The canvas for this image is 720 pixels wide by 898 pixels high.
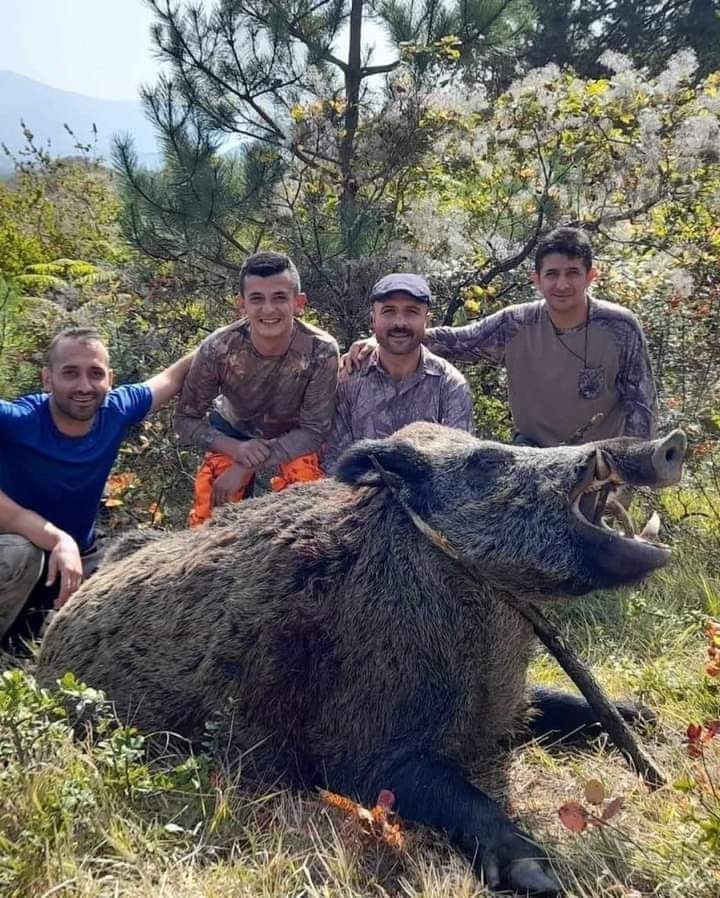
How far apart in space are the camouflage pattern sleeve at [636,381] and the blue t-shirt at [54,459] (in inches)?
106

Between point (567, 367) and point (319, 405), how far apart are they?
4.66ft

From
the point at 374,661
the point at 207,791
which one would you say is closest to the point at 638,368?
the point at 374,661

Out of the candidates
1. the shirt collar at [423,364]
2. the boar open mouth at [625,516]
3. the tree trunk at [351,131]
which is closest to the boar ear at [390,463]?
the boar open mouth at [625,516]

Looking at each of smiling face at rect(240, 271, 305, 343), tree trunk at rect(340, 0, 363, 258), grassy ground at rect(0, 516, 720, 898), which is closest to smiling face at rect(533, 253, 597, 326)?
smiling face at rect(240, 271, 305, 343)

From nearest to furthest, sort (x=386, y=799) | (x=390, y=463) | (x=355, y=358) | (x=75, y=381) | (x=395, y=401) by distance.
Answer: (x=386, y=799), (x=390, y=463), (x=75, y=381), (x=395, y=401), (x=355, y=358)

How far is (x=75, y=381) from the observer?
168 inches

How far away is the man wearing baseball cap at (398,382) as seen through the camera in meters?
4.66

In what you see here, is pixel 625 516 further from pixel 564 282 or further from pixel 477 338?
pixel 477 338

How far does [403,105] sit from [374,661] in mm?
4289

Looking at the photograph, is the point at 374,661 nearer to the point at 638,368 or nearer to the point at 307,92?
the point at 638,368

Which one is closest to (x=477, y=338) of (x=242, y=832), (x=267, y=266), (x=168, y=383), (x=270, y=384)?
(x=270, y=384)

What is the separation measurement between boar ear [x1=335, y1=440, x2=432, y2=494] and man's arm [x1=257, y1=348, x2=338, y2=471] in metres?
1.39

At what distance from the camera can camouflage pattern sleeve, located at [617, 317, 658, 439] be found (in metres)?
5.02

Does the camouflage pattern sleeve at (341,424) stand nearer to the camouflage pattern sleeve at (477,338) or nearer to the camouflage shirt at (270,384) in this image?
the camouflage shirt at (270,384)
